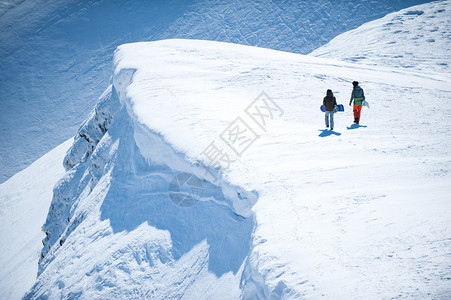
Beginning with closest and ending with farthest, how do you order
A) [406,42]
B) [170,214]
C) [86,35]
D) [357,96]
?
[170,214]
[357,96]
[406,42]
[86,35]

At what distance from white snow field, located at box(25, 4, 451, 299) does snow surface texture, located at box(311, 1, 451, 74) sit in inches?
224

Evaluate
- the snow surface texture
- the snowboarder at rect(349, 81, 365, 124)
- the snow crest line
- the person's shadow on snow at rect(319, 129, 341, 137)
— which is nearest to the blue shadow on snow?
the snow crest line

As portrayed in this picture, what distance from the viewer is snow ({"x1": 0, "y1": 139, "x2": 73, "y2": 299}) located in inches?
517

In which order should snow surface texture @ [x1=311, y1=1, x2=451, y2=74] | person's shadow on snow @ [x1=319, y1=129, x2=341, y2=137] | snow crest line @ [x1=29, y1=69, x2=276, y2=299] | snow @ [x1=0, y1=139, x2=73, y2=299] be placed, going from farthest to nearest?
snow surface texture @ [x1=311, y1=1, x2=451, y2=74] → snow @ [x1=0, y1=139, x2=73, y2=299] → person's shadow on snow @ [x1=319, y1=129, x2=341, y2=137] → snow crest line @ [x1=29, y1=69, x2=276, y2=299]

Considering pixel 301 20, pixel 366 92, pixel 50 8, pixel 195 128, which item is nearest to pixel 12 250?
pixel 195 128

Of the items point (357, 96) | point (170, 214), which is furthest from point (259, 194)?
point (357, 96)

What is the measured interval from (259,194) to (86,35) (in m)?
40.3

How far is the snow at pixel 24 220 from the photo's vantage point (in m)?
13.1

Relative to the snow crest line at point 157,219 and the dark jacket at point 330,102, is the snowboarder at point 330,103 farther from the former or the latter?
the snow crest line at point 157,219

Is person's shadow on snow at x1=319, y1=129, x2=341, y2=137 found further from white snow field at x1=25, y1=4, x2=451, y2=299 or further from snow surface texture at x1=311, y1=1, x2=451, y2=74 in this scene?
snow surface texture at x1=311, y1=1, x2=451, y2=74

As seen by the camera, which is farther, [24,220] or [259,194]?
[24,220]

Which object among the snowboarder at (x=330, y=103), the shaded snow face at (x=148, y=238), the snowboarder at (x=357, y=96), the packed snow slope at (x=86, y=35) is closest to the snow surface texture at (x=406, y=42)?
the packed snow slope at (x=86, y=35)

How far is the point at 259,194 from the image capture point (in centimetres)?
508

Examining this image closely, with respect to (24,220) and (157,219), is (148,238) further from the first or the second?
(24,220)
